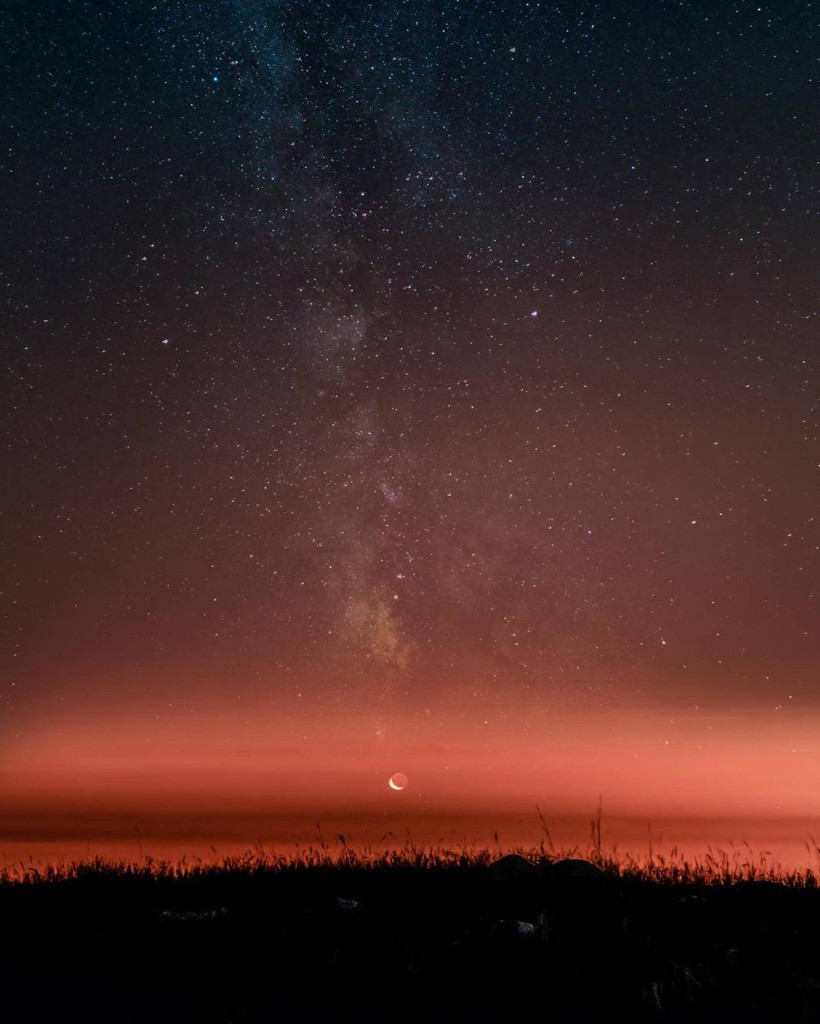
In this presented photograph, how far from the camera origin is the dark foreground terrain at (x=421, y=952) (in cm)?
606

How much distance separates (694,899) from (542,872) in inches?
61.7

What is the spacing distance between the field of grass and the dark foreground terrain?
2 cm

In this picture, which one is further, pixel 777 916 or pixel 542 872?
pixel 542 872

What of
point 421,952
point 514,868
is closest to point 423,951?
point 421,952

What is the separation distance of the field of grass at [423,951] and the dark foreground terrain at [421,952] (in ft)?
0.05

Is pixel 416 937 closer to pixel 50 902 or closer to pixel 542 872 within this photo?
pixel 542 872

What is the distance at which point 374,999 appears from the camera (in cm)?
616

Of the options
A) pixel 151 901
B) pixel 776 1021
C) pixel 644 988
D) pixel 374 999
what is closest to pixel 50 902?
pixel 151 901

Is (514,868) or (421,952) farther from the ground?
(514,868)

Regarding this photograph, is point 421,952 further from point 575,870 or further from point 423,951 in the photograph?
point 575,870

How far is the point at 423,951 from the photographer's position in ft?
22.4

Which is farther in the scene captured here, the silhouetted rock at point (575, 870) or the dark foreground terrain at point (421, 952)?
the silhouetted rock at point (575, 870)

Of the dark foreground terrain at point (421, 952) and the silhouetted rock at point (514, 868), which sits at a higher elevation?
the silhouetted rock at point (514, 868)

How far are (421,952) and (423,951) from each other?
2 cm
